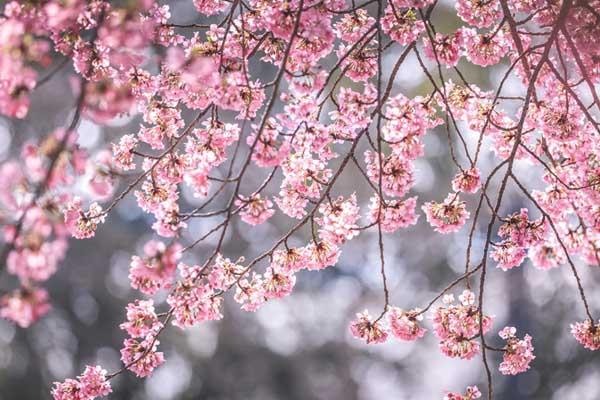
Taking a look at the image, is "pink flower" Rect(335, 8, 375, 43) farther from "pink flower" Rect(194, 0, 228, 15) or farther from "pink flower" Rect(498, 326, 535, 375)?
"pink flower" Rect(498, 326, 535, 375)

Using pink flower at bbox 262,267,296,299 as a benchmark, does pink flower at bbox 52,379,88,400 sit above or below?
below

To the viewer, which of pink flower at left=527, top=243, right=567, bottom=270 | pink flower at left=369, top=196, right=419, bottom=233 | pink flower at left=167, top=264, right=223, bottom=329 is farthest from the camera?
pink flower at left=527, top=243, right=567, bottom=270

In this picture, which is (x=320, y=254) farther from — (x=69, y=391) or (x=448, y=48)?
(x=69, y=391)

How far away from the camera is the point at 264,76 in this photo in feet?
32.5

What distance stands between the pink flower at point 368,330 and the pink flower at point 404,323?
1.7 inches

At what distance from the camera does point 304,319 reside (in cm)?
981

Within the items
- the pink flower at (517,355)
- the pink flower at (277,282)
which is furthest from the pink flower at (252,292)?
the pink flower at (517,355)

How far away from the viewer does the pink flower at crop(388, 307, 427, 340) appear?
92.0 inches

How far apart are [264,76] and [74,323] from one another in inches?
153

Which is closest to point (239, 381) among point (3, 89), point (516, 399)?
point (516, 399)

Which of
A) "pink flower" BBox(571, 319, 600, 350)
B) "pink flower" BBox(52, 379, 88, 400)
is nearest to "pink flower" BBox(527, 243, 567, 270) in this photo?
"pink flower" BBox(571, 319, 600, 350)

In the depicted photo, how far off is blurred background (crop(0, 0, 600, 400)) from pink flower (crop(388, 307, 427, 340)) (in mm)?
6085

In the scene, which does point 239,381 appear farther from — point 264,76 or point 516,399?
point 264,76

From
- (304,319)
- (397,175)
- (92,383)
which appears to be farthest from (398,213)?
(304,319)
